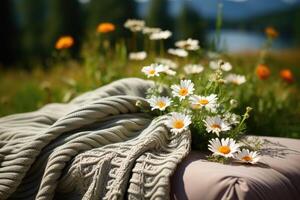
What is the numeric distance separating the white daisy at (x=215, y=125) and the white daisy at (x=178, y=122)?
8cm

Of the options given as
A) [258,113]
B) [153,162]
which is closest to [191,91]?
[153,162]

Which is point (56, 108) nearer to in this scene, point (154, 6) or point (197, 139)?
point (197, 139)

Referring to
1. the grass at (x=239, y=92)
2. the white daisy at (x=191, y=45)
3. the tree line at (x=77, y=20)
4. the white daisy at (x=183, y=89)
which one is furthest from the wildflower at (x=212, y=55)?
the tree line at (x=77, y=20)

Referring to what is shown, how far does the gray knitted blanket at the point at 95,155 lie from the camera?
2154mm

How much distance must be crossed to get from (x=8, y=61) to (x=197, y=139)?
9.94 metres

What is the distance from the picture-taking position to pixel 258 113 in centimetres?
352

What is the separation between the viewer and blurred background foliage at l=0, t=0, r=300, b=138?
3797 millimetres

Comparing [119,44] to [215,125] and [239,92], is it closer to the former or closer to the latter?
[239,92]

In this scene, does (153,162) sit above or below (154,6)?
above

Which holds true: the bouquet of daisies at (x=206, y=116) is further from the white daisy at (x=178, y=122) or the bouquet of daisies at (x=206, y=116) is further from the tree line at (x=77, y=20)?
the tree line at (x=77, y=20)

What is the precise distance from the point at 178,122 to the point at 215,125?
15cm

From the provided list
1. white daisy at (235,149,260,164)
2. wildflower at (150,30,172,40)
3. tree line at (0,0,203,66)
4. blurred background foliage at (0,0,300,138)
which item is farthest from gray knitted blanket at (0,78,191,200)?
tree line at (0,0,203,66)

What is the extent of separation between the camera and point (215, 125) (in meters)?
2.28

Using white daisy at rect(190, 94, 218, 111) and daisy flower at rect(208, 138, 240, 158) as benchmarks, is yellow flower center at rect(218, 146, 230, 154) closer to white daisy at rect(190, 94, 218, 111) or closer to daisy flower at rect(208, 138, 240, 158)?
daisy flower at rect(208, 138, 240, 158)
